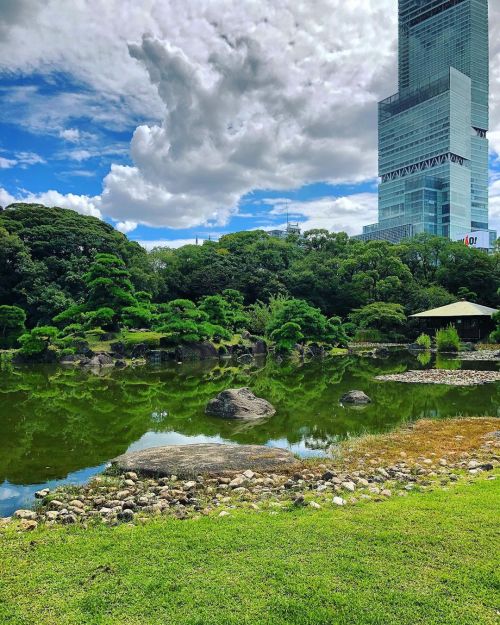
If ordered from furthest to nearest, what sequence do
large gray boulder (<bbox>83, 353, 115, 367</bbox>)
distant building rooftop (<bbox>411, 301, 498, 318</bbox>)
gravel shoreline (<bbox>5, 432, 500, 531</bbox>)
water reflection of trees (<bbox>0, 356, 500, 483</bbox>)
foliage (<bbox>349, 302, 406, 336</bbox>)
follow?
foliage (<bbox>349, 302, 406, 336</bbox>), distant building rooftop (<bbox>411, 301, 498, 318</bbox>), large gray boulder (<bbox>83, 353, 115, 367</bbox>), water reflection of trees (<bbox>0, 356, 500, 483</bbox>), gravel shoreline (<bbox>5, 432, 500, 531</bbox>)

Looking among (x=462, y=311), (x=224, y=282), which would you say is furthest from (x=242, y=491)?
(x=224, y=282)

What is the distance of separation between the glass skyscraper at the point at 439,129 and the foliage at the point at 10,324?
7531cm

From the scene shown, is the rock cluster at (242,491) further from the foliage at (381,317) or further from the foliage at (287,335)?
the foliage at (381,317)

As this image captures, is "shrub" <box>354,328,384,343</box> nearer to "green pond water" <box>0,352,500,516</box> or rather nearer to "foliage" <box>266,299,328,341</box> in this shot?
"foliage" <box>266,299,328,341</box>

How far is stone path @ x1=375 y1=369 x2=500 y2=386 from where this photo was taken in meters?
15.1

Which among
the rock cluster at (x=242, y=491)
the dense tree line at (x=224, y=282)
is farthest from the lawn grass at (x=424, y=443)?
the dense tree line at (x=224, y=282)

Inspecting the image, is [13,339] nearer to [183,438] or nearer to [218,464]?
[183,438]

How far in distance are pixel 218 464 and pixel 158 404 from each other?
679cm

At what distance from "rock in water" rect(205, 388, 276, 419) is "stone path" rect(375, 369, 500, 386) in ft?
22.3

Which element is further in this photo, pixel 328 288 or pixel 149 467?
pixel 328 288

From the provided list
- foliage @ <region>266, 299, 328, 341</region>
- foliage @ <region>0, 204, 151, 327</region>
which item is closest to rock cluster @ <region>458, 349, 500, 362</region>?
foliage @ <region>266, 299, 328, 341</region>

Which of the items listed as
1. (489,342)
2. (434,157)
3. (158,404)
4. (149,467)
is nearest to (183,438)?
(149,467)

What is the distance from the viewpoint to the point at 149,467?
6191 mm

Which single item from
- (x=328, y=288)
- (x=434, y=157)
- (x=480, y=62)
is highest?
(x=480, y=62)
